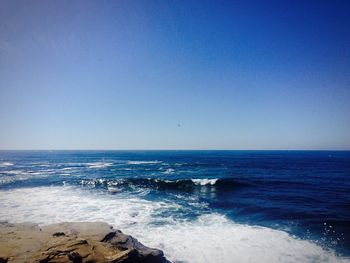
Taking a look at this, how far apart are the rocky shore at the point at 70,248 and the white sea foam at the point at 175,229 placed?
232 centimetres

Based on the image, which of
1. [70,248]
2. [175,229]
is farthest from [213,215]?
[70,248]

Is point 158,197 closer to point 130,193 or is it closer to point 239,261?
point 130,193

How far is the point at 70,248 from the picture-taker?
8.14 meters

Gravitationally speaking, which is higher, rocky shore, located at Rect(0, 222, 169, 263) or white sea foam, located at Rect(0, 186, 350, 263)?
rocky shore, located at Rect(0, 222, 169, 263)

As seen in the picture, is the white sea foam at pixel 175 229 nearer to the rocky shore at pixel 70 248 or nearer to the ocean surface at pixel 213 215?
the ocean surface at pixel 213 215

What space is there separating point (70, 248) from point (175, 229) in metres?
7.71

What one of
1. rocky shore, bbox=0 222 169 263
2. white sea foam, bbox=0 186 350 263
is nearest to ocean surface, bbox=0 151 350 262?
white sea foam, bbox=0 186 350 263

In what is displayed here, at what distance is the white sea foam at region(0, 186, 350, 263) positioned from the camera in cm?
1122

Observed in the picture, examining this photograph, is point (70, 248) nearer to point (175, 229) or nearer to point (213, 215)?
point (175, 229)

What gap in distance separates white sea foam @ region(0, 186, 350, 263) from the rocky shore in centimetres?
232

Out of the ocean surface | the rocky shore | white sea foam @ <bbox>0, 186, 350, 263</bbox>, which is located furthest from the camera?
the ocean surface

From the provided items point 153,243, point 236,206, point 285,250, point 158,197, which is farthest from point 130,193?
point 285,250

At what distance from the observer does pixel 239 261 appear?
1063 cm

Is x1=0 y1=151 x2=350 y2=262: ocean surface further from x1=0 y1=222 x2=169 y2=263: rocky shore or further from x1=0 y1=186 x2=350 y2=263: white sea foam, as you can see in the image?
x1=0 y1=222 x2=169 y2=263: rocky shore
